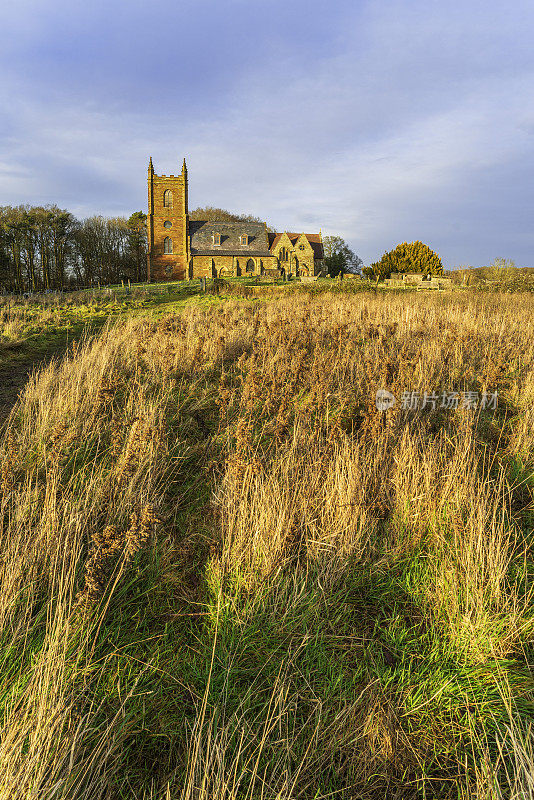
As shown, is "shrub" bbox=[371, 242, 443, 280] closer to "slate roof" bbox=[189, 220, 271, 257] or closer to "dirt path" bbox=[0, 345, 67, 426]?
"slate roof" bbox=[189, 220, 271, 257]

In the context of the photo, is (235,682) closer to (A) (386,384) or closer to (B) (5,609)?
(B) (5,609)

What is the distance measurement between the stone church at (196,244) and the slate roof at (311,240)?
568 millimetres

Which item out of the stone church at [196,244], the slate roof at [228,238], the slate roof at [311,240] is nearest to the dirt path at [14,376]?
the stone church at [196,244]

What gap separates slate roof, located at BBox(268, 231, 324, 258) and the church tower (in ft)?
40.2

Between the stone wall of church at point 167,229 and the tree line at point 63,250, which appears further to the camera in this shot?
the stone wall of church at point 167,229

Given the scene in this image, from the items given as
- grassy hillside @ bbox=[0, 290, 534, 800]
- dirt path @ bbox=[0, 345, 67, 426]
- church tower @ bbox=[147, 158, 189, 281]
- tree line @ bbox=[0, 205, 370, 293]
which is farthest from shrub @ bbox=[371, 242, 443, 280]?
grassy hillside @ bbox=[0, 290, 534, 800]

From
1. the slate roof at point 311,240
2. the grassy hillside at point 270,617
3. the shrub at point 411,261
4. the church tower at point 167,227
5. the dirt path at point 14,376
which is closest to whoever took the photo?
the grassy hillside at point 270,617

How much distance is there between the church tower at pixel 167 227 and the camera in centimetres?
Answer: 5162

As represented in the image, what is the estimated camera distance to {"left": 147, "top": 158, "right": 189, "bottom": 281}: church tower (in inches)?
2032

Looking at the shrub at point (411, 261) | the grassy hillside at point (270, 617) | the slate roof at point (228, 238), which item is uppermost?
the slate roof at point (228, 238)

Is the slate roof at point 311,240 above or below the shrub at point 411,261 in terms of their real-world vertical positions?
above

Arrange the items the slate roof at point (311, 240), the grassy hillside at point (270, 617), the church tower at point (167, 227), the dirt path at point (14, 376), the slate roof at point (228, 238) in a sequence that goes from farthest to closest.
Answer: the slate roof at point (311, 240)
the slate roof at point (228, 238)
the church tower at point (167, 227)
the dirt path at point (14, 376)
the grassy hillside at point (270, 617)

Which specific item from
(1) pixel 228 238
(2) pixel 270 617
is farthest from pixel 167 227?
(2) pixel 270 617

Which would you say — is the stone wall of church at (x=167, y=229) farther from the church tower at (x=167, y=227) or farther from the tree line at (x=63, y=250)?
the tree line at (x=63, y=250)
